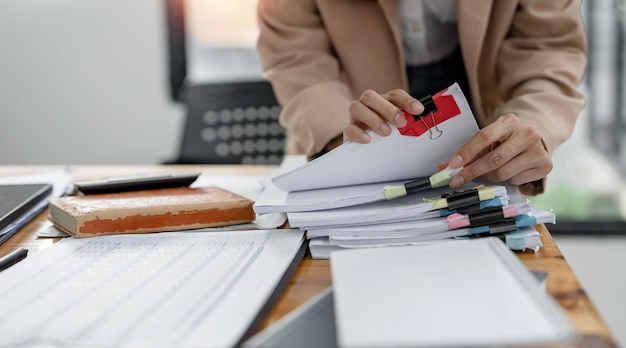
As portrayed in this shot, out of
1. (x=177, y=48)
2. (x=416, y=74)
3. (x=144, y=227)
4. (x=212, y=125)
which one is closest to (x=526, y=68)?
(x=416, y=74)

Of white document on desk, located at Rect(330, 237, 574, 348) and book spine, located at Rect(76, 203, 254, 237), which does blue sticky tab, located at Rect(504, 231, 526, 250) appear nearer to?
white document on desk, located at Rect(330, 237, 574, 348)

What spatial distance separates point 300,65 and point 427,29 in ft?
0.75

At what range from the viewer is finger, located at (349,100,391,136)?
75cm

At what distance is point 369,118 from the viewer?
758 millimetres

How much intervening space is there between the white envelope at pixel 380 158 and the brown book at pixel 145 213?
0.23 ft

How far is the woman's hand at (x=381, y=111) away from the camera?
0.74 metres

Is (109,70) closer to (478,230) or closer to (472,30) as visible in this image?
(472,30)

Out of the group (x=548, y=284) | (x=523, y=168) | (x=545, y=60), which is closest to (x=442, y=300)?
(x=548, y=284)

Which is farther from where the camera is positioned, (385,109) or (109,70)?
(109,70)

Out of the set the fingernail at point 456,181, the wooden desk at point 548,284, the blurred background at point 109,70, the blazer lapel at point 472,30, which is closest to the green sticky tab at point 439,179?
the fingernail at point 456,181

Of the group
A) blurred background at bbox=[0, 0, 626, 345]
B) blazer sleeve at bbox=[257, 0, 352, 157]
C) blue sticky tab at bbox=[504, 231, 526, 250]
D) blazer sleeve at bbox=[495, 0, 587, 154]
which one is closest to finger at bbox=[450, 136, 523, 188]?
blue sticky tab at bbox=[504, 231, 526, 250]

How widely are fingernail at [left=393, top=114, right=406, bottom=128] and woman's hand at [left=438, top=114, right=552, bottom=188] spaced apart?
0.07 m

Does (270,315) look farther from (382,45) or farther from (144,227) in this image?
(382,45)

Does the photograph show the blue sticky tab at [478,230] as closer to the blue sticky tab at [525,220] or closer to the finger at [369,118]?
the blue sticky tab at [525,220]
